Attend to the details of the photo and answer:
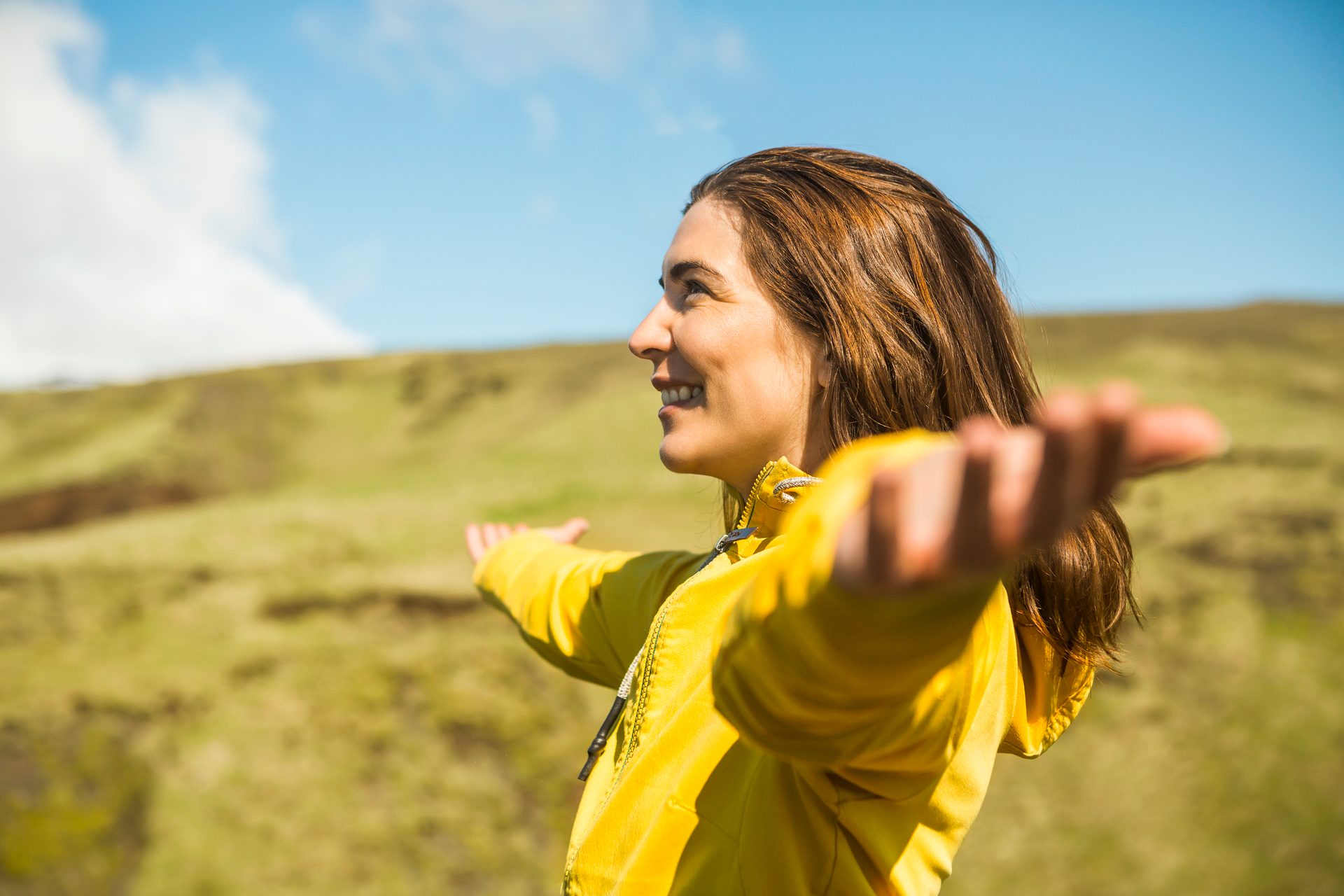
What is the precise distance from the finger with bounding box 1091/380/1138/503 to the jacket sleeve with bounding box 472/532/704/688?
1.87m

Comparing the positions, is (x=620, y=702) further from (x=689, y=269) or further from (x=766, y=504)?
(x=689, y=269)

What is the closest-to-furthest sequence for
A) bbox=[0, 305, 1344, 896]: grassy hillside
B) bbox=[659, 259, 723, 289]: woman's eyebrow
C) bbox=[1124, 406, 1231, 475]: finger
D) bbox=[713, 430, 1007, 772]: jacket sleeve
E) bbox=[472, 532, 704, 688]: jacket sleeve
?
bbox=[1124, 406, 1231, 475]: finger < bbox=[713, 430, 1007, 772]: jacket sleeve < bbox=[659, 259, 723, 289]: woman's eyebrow < bbox=[472, 532, 704, 688]: jacket sleeve < bbox=[0, 305, 1344, 896]: grassy hillside

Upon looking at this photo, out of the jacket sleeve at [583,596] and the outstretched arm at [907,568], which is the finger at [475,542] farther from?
the outstretched arm at [907,568]

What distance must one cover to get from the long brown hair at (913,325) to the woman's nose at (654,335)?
254 mm

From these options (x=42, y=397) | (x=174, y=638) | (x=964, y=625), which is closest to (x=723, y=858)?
(x=964, y=625)

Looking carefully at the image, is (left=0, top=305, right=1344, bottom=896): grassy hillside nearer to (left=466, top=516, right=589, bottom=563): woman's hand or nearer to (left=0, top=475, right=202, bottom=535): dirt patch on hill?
(left=0, top=475, right=202, bottom=535): dirt patch on hill

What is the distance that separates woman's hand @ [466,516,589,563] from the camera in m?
3.64

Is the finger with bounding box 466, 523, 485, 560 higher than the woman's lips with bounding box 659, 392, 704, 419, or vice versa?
the woman's lips with bounding box 659, 392, 704, 419

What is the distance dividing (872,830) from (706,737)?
32 centimetres

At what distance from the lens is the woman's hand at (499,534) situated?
3643mm

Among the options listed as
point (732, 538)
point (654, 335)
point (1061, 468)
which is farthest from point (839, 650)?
point (654, 335)

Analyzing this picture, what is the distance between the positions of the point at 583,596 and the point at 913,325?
153 cm

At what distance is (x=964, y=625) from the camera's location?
88cm

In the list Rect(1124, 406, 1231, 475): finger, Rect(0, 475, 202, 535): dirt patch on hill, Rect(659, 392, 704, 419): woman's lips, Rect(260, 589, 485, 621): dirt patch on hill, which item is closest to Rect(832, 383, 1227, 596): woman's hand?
Rect(1124, 406, 1231, 475): finger
